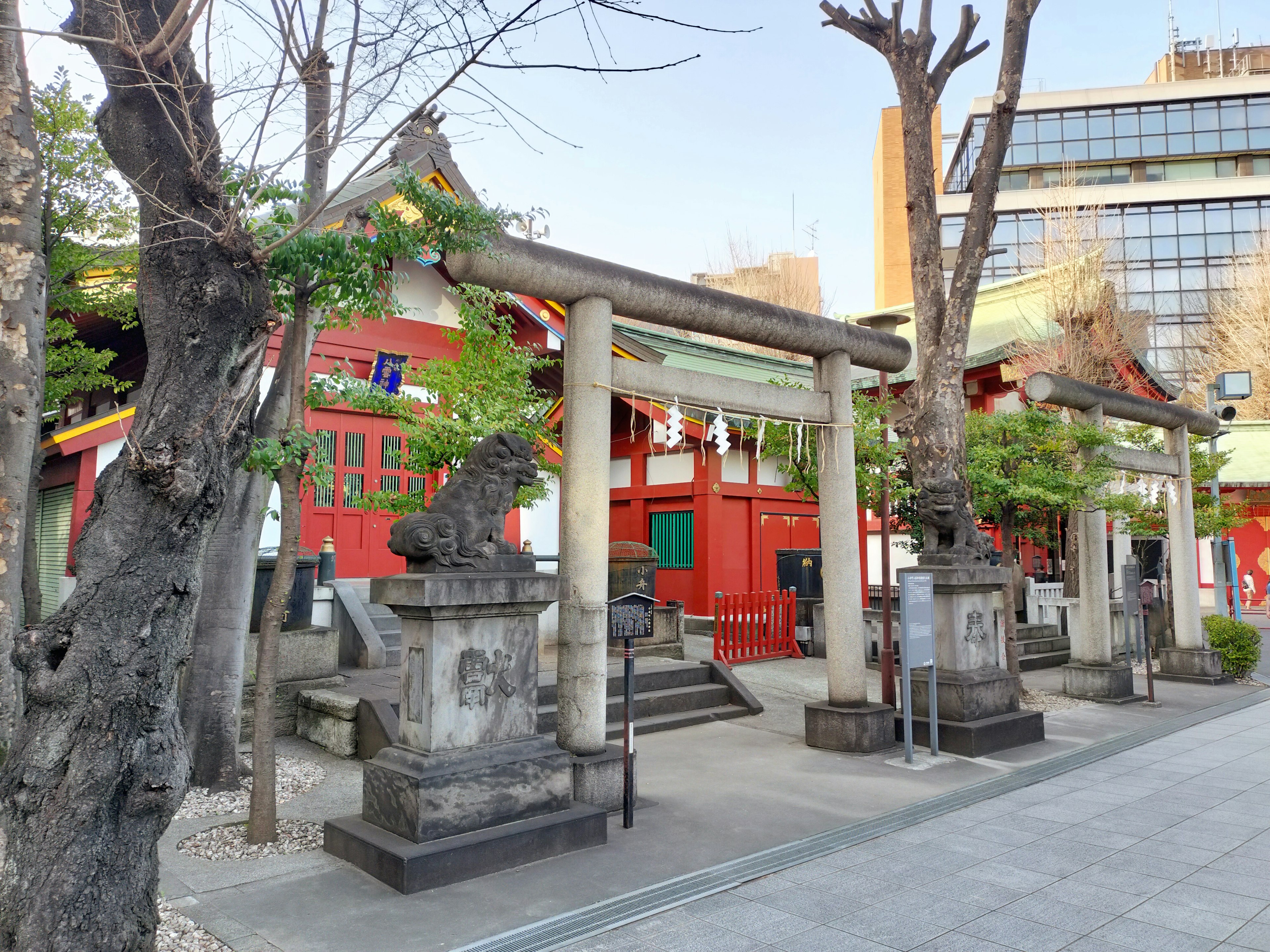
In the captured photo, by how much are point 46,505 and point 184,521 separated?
12.2m

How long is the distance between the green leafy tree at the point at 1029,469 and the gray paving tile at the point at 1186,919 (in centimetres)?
659

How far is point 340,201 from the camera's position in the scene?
40.0 feet

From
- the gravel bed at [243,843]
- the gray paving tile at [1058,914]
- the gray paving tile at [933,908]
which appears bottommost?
the gray paving tile at [1058,914]

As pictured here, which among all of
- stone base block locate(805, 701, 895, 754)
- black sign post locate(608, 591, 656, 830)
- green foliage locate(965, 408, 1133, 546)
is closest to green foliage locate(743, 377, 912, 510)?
green foliage locate(965, 408, 1133, 546)

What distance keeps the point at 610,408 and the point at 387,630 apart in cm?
578

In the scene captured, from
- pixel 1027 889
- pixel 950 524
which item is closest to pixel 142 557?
pixel 1027 889

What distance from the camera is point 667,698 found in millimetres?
9734

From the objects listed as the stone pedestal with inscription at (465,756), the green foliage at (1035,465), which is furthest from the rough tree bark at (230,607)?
the green foliage at (1035,465)

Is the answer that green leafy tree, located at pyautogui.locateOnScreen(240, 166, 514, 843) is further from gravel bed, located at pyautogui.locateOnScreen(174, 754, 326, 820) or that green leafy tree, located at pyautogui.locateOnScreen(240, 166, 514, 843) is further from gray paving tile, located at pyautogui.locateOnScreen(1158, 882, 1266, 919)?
gray paving tile, located at pyautogui.locateOnScreen(1158, 882, 1266, 919)

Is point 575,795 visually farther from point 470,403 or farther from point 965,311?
point 965,311

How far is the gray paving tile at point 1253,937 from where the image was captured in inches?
164

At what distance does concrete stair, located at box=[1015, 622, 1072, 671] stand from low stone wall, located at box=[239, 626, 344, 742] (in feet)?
36.5

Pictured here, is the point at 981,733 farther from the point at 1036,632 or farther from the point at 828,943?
the point at 1036,632

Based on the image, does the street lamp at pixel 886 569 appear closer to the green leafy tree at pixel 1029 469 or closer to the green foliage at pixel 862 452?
the green foliage at pixel 862 452
